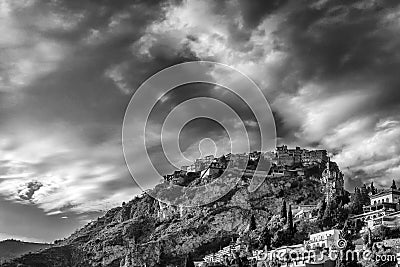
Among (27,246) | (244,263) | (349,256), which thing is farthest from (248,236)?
(27,246)

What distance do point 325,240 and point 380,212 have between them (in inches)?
253

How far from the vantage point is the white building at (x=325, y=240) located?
4025 centimetres

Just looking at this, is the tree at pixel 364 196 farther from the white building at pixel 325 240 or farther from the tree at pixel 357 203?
the white building at pixel 325 240

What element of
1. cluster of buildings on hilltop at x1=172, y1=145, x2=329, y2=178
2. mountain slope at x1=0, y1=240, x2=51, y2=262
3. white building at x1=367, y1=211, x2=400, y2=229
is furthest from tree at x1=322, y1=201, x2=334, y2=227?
mountain slope at x1=0, y1=240, x2=51, y2=262

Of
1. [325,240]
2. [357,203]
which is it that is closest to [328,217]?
[357,203]

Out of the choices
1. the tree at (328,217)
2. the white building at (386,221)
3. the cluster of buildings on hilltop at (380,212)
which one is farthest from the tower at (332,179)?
the white building at (386,221)

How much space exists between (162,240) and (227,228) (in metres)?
9.09

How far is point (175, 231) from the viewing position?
2913 inches

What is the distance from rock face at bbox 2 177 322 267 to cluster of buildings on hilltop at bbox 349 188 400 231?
14.9m

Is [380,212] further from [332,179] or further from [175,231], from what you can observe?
[175,231]

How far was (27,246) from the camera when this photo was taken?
131 meters

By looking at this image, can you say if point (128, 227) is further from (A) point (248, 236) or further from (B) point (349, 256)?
(B) point (349, 256)

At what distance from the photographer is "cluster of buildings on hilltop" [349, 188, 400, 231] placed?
4122cm

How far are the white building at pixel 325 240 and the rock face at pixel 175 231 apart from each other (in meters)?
17.6
